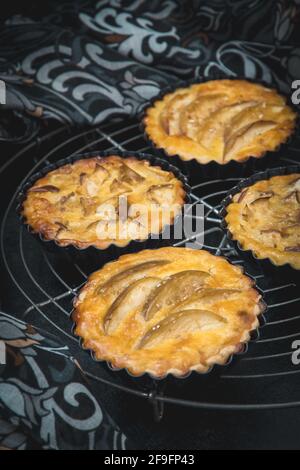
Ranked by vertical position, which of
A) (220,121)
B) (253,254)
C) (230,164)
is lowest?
(253,254)

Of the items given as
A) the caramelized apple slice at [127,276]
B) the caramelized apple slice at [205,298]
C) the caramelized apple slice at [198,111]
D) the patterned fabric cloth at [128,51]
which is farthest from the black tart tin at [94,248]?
the patterned fabric cloth at [128,51]

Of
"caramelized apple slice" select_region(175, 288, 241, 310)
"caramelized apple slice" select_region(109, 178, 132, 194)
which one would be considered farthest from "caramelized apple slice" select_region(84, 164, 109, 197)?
"caramelized apple slice" select_region(175, 288, 241, 310)

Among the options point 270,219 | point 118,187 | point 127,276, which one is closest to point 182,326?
point 127,276

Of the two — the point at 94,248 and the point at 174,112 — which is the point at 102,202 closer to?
the point at 94,248

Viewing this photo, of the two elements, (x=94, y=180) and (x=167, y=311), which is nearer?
(x=167, y=311)

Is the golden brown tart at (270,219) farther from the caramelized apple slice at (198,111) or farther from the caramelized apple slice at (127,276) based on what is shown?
the caramelized apple slice at (198,111)

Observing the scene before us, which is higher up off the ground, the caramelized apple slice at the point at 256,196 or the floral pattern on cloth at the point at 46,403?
the caramelized apple slice at the point at 256,196
